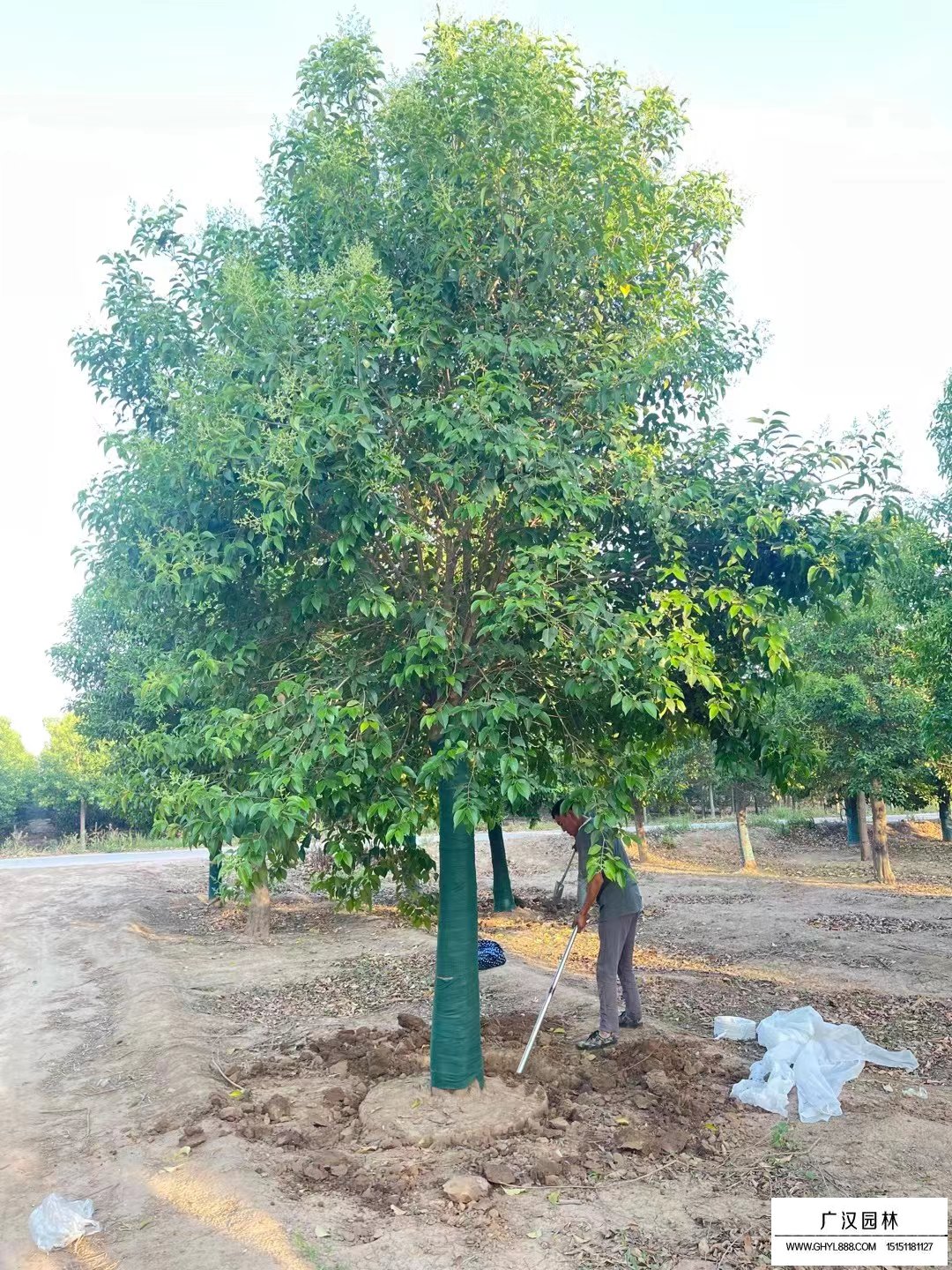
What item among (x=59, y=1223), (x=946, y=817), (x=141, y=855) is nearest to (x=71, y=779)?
(x=141, y=855)

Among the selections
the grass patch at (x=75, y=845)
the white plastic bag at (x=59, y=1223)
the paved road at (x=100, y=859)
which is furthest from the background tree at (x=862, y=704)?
the grass patch at (x=75, y=845)

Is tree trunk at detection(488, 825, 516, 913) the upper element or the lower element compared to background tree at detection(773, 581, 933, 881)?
lower

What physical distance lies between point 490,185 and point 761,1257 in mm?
6636

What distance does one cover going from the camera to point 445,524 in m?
7.18

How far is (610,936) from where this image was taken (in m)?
8.73

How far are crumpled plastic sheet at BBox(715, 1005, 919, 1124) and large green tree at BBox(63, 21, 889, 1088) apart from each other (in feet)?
7.26

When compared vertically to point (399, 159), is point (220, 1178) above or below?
below

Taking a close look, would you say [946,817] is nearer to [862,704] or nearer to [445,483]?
[862,704]

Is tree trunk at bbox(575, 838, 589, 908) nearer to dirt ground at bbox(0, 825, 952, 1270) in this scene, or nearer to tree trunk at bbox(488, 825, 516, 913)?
dirt ground at bbox(0, 825, 952, 1270)

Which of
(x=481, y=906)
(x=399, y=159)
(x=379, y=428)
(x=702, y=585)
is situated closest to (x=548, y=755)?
(x=702, y=585)

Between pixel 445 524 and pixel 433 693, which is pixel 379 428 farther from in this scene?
pixel 433 693

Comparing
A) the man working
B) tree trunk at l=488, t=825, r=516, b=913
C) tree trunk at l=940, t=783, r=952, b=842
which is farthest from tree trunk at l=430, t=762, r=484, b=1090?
tree trunk at l=940, t=783, r=952, b=842

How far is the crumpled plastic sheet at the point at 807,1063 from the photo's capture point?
268 inches

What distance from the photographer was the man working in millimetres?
8516
